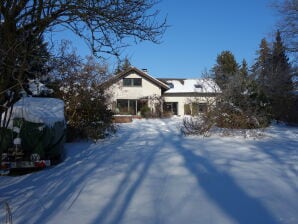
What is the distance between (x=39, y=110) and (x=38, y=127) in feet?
3.78

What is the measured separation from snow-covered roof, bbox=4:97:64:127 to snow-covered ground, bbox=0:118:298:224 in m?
1.36

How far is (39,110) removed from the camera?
10.4 metres

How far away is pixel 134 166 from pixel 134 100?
3102 centimetres

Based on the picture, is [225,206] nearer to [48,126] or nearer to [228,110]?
[48,126]

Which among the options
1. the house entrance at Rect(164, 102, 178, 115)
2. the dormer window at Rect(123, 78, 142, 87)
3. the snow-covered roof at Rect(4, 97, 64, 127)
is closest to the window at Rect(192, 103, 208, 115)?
the snow-covered roof at Rect(4, 97, 64, 127)

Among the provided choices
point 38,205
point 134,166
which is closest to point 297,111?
point 134,166

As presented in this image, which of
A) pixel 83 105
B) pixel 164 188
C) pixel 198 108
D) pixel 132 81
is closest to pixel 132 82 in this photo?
pixel 132 81

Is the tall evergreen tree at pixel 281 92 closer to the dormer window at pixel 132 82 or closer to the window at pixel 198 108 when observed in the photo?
the window at pixel 198 108

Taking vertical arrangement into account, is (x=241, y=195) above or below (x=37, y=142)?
below

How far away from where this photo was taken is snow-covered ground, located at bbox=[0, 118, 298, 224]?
508 cm

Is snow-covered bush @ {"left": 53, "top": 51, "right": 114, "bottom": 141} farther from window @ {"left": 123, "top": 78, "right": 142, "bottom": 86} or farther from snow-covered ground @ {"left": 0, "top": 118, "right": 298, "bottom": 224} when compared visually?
window @ {"left": 123, "top": 78, "right": 142, "bottom": 86}

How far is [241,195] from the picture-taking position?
5863 mm

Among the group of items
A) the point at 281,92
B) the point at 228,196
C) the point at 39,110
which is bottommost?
the point at 228,196

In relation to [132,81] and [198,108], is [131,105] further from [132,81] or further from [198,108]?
[198,108]
